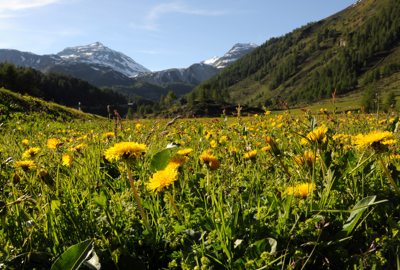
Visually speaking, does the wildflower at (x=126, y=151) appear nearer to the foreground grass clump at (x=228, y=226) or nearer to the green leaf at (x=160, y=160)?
the foreground grass clump at (x=228, y=226)

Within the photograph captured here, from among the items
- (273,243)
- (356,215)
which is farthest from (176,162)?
(356,215)

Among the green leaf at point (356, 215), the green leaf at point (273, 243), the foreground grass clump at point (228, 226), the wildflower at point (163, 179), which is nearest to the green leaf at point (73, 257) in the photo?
the foreground grass clump at point (228, 226)

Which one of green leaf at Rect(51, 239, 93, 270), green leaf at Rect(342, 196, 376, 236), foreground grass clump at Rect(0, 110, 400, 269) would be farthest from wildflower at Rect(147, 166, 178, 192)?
green leaf at Rect(342, 196, 376, 236)

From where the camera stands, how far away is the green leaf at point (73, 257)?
58.7 inches

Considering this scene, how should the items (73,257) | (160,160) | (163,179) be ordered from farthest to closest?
(160,160), (163,179), (73,257)

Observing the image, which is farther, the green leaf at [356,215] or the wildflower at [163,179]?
the wildflower at [163,179]

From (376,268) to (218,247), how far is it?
0.68 meters

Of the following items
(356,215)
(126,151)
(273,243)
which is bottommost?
(273,243)

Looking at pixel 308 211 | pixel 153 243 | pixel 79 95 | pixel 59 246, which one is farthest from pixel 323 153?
pixel 79 95

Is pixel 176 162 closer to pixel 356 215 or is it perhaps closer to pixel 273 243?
pixel 273 243

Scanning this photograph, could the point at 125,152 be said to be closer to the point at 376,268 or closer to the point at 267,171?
the point at 376,268

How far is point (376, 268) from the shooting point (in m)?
1.47

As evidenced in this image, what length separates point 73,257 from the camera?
59.4 inches

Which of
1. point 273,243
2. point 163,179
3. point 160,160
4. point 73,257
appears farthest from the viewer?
point 160,160
